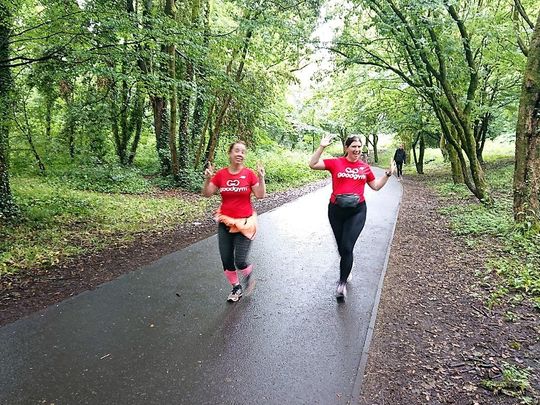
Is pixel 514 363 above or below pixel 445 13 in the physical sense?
below

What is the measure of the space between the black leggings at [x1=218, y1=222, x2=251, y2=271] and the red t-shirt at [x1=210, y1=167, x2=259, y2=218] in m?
0.23

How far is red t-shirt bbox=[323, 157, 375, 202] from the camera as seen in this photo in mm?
4824

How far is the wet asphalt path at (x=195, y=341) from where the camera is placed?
3077 mm

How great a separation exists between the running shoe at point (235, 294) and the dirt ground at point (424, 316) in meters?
1.78

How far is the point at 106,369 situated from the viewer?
3.33m

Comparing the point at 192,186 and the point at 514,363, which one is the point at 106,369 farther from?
the point at 192,186

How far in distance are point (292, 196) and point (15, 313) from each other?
10776mm

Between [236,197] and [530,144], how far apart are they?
5.84m

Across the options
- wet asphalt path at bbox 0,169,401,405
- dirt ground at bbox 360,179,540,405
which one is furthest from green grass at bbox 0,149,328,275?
dirt ground at bbox 360,179,540,405

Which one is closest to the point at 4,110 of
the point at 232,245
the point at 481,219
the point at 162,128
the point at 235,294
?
the point at 232,245

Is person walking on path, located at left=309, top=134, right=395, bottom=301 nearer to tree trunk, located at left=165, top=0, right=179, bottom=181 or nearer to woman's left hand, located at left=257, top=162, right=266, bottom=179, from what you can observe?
woman's left hand, located at left=257, top=162, right=266, bottom=179

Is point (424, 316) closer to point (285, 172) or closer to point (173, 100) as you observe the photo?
point (173, 100)

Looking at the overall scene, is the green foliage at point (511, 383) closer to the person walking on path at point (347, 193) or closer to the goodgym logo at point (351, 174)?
the person walking on path at point (347, 193)

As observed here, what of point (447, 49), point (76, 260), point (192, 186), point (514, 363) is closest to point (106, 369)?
point (76, 260)
